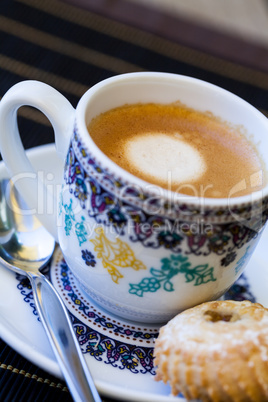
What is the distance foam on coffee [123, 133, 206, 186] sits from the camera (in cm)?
106

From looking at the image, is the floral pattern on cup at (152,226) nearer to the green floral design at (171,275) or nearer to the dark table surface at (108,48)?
the green floral design at (171,275)

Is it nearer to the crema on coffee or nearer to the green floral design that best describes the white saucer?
the green floral design

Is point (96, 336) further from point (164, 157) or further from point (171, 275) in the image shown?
point (164, 157)

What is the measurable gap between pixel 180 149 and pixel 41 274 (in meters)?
0.41

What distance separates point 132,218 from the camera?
0.90 meters

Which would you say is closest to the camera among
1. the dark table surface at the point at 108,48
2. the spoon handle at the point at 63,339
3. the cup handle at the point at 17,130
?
the spoon handle at the point at 63,339

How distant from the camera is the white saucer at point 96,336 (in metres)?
0.93

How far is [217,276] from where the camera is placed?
3.32 ft

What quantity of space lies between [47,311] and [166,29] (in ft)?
4.37

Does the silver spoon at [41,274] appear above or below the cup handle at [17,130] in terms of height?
below

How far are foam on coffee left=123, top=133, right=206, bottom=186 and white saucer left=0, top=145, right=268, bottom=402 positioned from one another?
0.31 m

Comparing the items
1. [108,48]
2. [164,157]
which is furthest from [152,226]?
[108,48]

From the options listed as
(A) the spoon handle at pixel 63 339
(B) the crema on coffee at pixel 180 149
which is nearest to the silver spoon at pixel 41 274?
(A) the spoon handle at pixel 63 339

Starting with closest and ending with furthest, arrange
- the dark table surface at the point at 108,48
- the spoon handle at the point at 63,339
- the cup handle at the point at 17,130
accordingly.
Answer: the spoon handle at the point at 63,339
the cup handle at the point at 17,130
the dark table surface at the point at 108,48
